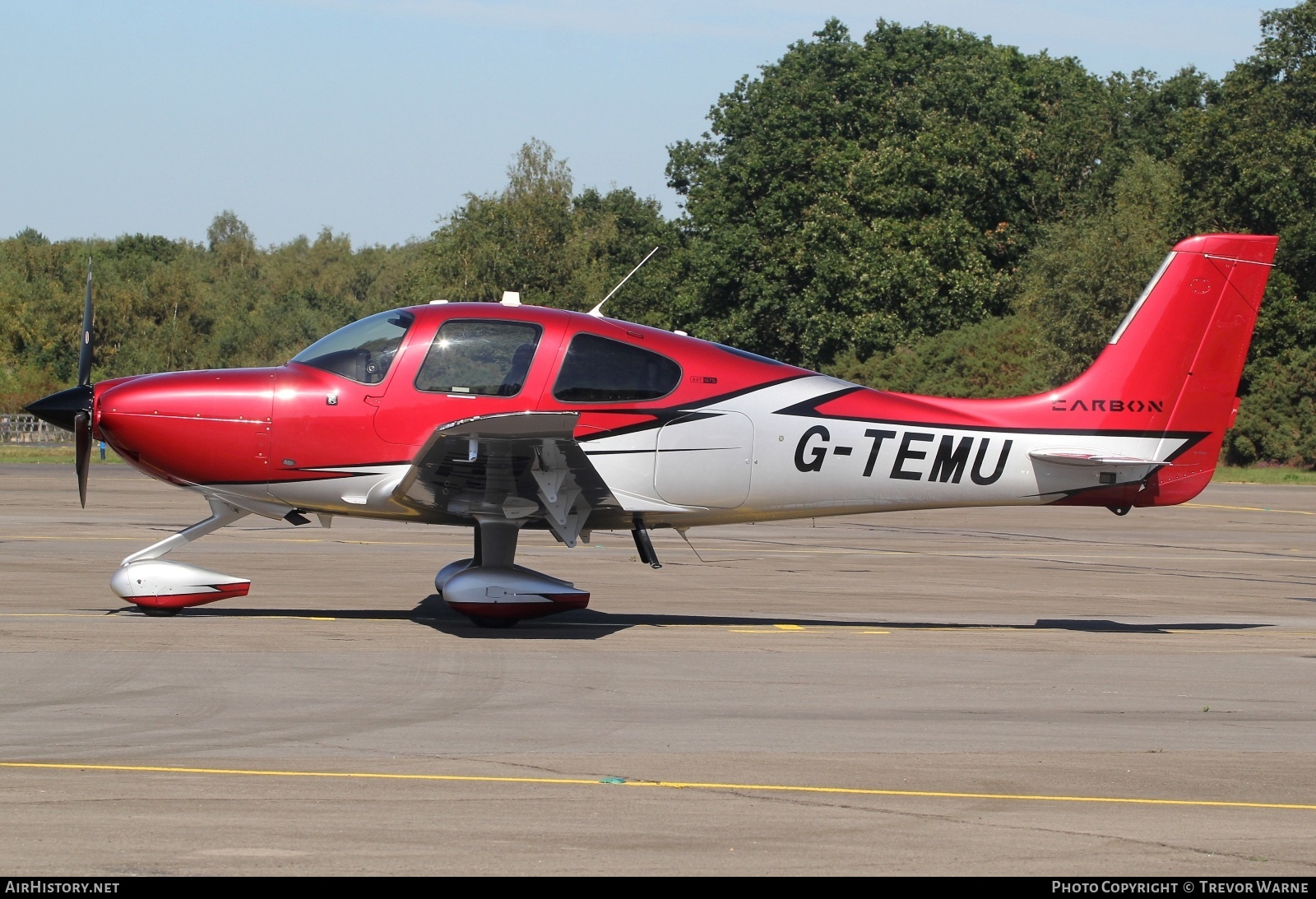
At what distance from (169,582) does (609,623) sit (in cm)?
374

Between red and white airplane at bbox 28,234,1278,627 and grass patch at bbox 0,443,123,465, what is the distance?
2933 cm

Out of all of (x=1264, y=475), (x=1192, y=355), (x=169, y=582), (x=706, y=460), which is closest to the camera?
(x=169, y=582)

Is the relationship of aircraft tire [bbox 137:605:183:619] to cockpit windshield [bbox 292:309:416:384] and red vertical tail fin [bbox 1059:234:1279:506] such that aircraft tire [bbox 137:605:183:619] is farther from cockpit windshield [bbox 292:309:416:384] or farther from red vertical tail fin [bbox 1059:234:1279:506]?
red vertical tail fin [bbox 1059:234:1279:506]

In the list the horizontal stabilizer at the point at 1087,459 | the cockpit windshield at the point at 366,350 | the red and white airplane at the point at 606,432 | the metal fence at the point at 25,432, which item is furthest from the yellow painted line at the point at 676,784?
the metal fence at the point at 25,432

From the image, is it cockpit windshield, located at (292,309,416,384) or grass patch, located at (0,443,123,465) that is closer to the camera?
cockpit windshield, located at (292,309,416,384)

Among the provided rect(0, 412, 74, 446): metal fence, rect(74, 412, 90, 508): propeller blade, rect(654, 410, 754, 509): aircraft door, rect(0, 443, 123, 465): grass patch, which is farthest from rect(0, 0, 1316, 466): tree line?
rect(74, 412, 90, 508): propeller blade

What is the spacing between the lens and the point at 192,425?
10.7 meters

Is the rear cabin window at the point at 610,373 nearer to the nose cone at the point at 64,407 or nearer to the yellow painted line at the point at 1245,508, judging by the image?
the nose cone at the point at 64,407

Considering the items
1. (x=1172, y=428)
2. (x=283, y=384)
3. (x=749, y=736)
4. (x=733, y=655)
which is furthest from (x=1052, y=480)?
(x=283, y=384)

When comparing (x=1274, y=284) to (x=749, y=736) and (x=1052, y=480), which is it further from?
(x=749, y=736)

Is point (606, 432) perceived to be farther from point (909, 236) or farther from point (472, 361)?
point (909, 236)

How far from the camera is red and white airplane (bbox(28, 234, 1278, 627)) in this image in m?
10.7

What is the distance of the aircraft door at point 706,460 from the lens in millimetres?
11164

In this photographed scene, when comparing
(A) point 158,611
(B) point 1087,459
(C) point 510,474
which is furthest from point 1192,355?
(A) point 158,611
